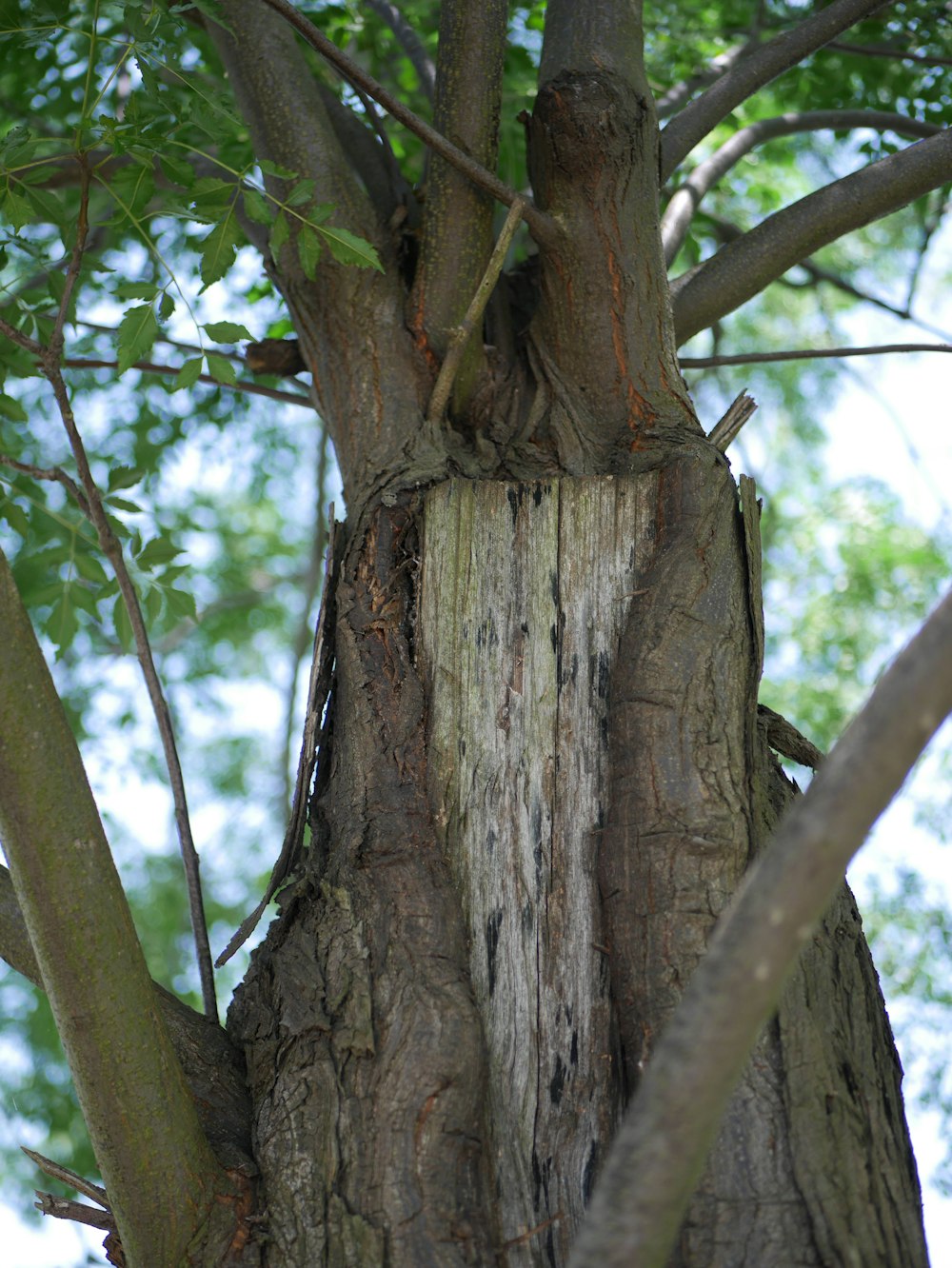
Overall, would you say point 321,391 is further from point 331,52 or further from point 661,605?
point 661,605

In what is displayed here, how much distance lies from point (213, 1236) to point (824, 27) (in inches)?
116

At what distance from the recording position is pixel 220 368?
2393 mm

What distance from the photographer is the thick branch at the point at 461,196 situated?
103 inches

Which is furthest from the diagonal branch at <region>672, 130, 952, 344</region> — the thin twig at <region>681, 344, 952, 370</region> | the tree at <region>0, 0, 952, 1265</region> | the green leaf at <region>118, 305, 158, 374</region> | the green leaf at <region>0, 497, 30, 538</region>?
the green leaf at <region>0, 497, 30, 538</region>

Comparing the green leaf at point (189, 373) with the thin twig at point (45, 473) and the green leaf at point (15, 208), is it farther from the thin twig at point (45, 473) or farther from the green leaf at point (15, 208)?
→ the green leaf at point (15, 208)

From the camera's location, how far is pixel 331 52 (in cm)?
223

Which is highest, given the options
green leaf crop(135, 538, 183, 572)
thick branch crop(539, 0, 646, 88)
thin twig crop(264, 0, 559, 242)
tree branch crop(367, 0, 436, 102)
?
tree branch crop(367, 0, 436, 102)

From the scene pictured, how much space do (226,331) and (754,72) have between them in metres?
1.60

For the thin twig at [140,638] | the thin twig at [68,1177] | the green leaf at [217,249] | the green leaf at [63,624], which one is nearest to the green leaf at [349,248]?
the green leaf at [217,249]

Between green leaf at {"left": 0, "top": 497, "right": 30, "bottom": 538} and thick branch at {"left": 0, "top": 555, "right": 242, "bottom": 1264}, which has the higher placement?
green leaf at {"left": 0, "top": 497, "right": 30, "bottom": 538}

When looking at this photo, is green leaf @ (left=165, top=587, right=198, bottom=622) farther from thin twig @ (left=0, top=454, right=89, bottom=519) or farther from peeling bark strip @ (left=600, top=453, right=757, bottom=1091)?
peeling bark strip @ (left=600, top=453, right=757, bottom=1091)

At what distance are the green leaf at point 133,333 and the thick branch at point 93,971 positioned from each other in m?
0.83

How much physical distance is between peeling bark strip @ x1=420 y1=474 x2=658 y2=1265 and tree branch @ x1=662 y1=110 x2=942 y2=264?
1371 mm

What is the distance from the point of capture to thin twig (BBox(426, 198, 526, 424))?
2406 mm
